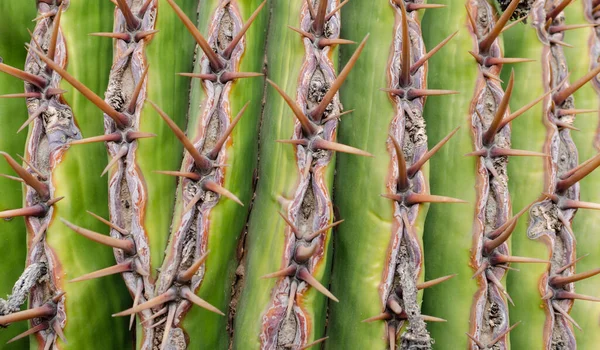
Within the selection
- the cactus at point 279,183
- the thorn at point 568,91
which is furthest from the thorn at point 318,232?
the thorn at point 568,91

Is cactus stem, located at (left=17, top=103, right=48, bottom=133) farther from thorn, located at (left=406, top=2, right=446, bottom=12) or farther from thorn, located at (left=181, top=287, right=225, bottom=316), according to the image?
thorn, located at (left=406, top=2, right=446, bottom=12)

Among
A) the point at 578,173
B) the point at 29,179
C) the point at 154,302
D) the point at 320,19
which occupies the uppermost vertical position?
the point at 320,19

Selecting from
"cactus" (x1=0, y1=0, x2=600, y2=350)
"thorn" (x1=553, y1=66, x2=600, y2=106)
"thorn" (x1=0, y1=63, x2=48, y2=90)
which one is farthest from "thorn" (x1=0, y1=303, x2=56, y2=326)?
"thorn" (x1=553, y1=66, x2=600, y2=106)

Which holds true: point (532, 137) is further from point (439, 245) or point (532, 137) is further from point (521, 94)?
point (439, 245)

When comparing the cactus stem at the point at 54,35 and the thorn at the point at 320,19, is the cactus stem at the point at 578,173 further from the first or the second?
the cactus stem at the point at 54,35

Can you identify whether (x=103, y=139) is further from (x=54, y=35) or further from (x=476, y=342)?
(x=476, y=342)

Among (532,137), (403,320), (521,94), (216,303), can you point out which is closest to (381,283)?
(403,320)

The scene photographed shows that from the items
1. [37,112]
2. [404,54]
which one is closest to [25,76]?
[37,112]
